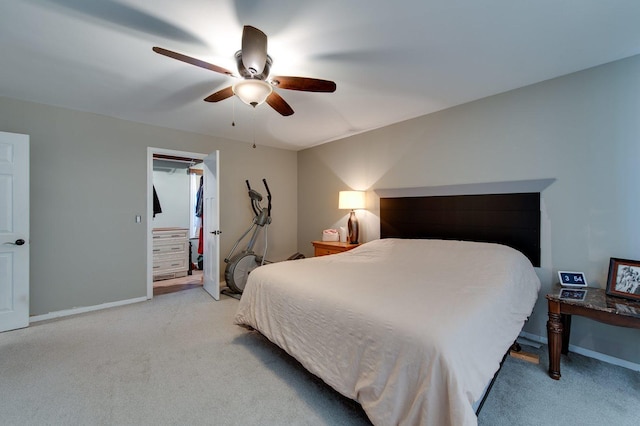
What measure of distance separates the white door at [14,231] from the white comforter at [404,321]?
2397 mm

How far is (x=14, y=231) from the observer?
276cm

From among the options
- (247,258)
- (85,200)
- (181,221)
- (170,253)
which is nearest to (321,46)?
(247,258)

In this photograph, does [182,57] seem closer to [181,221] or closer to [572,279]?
[572,279]

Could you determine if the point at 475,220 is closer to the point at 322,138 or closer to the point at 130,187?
the point at 322,138

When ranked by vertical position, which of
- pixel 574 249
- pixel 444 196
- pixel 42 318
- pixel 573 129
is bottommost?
pixel 42 318

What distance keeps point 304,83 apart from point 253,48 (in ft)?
1.49

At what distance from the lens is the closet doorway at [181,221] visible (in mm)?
3756

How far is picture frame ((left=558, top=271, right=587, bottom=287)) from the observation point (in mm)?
2247

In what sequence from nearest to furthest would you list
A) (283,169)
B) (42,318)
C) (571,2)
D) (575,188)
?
(571,2) < (575,188) < (42,318) < (283,169)

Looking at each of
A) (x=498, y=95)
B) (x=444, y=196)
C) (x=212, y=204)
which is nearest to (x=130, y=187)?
(x=212, y=204)

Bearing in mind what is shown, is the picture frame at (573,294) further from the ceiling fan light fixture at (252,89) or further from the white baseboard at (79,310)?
the white baseboard at (79,310)

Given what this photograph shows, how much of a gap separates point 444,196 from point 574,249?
4.01ft

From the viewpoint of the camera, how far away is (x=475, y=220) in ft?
9.49

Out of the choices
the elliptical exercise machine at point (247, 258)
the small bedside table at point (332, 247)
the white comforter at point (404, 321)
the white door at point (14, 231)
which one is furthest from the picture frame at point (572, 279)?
the white door at point (14, 231)
